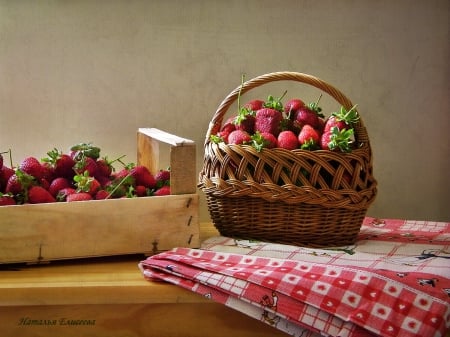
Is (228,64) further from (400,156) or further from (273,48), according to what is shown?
(400,156)

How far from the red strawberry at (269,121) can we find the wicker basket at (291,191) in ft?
0.20

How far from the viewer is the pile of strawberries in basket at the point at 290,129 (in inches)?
40.4

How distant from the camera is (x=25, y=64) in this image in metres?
1.45

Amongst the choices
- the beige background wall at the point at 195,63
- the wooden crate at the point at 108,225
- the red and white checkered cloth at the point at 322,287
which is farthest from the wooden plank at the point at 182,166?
the beige background wall at the point at 195,63

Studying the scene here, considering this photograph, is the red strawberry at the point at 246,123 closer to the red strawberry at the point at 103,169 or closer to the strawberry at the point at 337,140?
the strawberry at the point at 337,140

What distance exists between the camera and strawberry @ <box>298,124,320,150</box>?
1.03m

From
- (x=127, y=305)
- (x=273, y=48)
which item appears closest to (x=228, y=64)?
(x=273, y=48)

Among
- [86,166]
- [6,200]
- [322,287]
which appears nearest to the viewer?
[322,287]

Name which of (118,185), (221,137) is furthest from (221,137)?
(118,185)

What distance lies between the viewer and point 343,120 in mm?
1052

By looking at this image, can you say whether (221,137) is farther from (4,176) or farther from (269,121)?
(4,176)

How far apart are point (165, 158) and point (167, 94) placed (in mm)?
158

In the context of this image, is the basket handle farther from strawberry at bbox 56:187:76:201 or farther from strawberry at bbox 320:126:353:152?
strawberry at bbox 56:187:76:201

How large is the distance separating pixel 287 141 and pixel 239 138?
9cm
